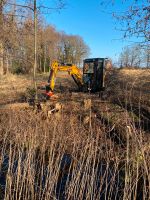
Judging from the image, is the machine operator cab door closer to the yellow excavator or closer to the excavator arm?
the yellow excavator

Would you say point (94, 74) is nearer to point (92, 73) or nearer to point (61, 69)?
point (92, 73)

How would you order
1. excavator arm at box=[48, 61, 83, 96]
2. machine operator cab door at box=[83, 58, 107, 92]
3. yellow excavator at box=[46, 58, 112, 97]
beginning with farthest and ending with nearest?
machine operator cab door at box=[83, 58, 107, 92], yellow excavator at box=[46, 58, 112, 97], excavator arm at box=[48, 61, 83, 96]

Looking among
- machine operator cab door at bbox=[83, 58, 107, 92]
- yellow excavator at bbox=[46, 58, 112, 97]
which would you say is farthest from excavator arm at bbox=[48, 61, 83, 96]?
machine operator cab door at bbox=[83, 58, 107, 92]

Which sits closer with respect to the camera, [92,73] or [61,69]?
[61,69]

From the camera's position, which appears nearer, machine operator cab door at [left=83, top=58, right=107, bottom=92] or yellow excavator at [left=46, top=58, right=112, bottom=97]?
yellow excavator at [left=46, top=58, right=112, bottom=97]

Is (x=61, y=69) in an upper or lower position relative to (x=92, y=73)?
upper

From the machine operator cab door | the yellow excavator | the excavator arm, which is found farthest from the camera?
the machine operator cab door

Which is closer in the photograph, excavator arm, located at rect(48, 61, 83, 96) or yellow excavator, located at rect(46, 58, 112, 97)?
excavator arm, located at rect(48, 61, 83, 96)

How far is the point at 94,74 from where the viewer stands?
1411cm

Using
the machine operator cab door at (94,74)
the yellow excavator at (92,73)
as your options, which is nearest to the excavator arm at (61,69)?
the yellow excavator at (92,73)

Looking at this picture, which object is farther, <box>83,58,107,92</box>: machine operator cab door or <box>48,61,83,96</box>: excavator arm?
<box>83,58,107,92</box>: machine operator cab door

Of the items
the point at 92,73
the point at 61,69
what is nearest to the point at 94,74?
the point at 92,73

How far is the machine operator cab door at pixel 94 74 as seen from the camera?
13797mm

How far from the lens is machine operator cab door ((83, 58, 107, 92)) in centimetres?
1380
